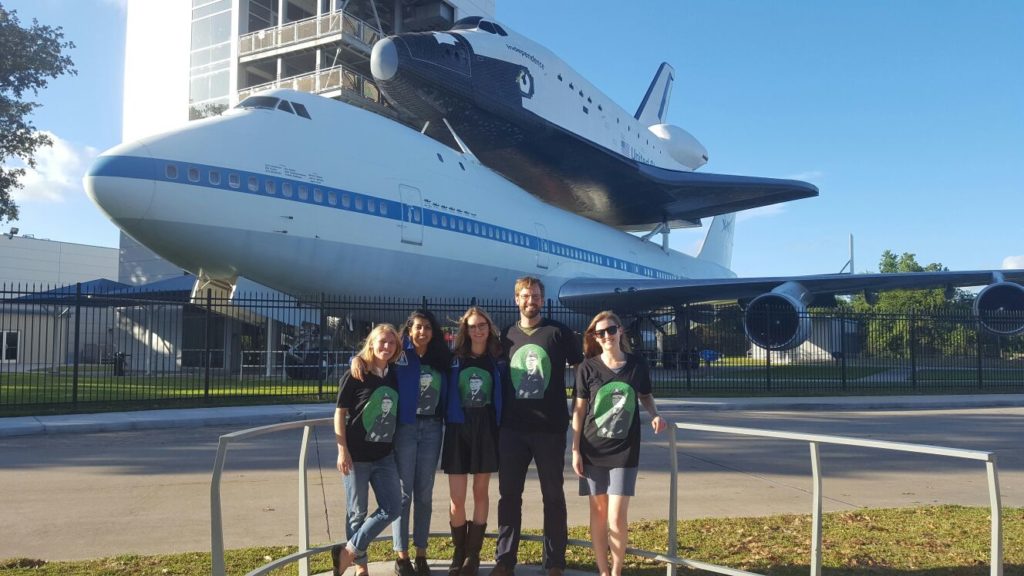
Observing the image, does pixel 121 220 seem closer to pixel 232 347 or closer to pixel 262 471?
pixel 262 471

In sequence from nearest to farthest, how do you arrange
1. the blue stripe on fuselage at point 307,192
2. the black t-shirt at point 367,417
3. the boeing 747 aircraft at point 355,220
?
the black t-shirt at point 367,417 → the blue stripe on fuselage at point 307,192 → the boeing 747 aircraft at point 355,220

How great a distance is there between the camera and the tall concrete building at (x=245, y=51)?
32438 millimetres

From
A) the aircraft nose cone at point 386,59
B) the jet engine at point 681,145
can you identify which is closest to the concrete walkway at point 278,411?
the aircraft nose cone at point 386,59

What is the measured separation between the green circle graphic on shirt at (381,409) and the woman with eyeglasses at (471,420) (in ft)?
1.14

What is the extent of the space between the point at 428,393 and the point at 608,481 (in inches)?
44.0

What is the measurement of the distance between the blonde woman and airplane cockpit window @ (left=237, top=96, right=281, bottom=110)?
36.9 ft

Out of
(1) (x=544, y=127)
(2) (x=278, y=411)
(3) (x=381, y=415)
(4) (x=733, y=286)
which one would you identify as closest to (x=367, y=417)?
(3) (x=381, y=415)

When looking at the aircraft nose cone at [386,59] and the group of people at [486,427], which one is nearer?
the group of people at [486,427]

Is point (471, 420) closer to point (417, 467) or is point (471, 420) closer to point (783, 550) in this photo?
point (417, 467)

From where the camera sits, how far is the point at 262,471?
7.13 metres

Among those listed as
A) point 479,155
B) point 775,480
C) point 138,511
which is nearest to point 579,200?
point 479,155

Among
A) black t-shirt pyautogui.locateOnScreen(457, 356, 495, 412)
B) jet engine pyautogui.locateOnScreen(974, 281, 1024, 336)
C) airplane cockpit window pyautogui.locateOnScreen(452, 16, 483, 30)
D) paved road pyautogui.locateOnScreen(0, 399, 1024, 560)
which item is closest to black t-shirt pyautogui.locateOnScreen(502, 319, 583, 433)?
black t-shirt pyautogui.locateOnScreen(457, 356, 495, 412)

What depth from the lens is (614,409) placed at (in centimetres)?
383

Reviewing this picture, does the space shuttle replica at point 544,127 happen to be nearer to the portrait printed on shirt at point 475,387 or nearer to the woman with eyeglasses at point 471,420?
the woman with eyeglasses at point 471,420
